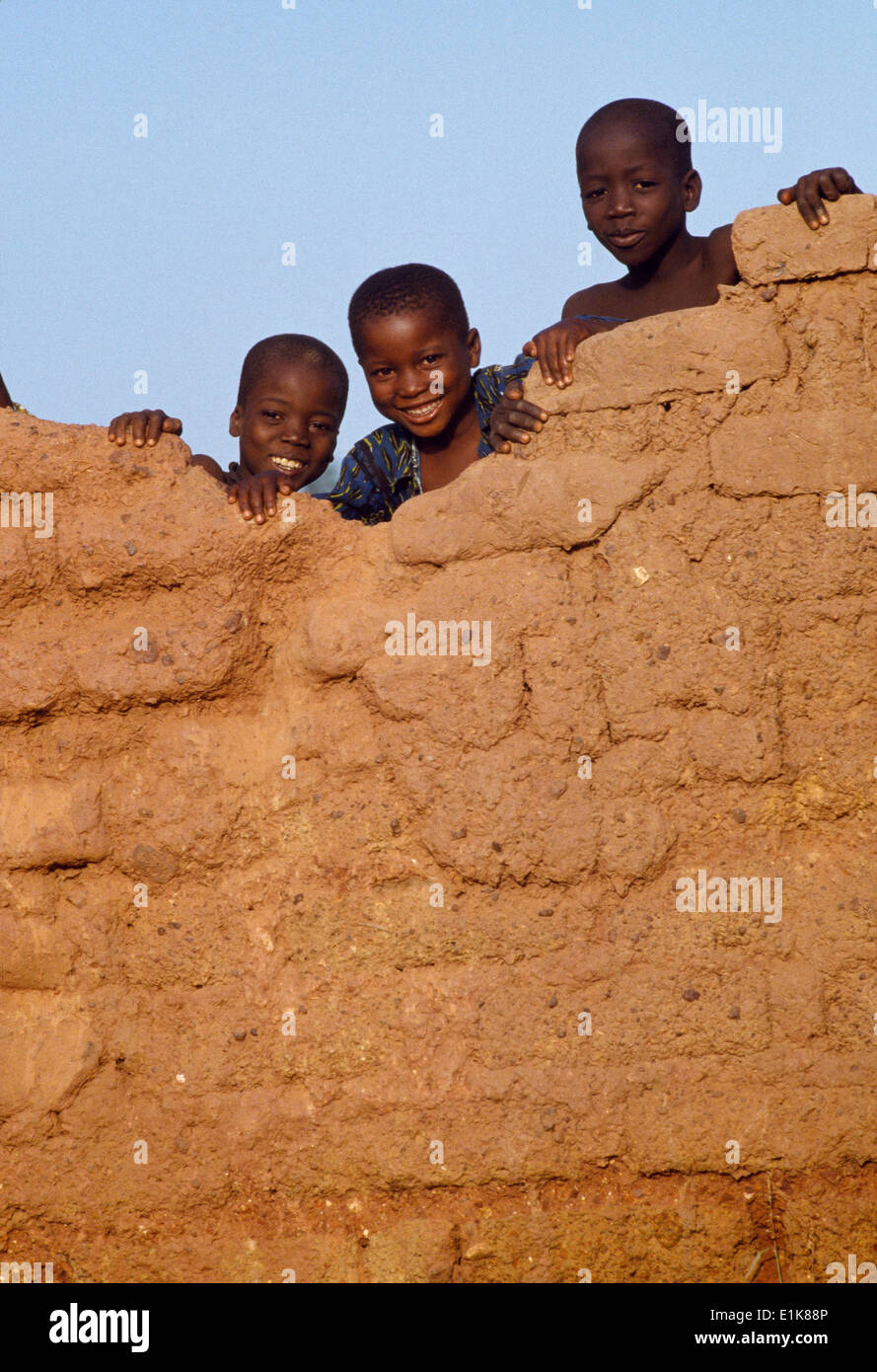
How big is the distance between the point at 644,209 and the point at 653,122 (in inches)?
9.6

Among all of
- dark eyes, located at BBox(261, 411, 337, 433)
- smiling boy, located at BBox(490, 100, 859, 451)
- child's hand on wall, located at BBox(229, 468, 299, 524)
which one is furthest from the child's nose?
child's hand on wall, located at BBox(229, 468, 299, 524)

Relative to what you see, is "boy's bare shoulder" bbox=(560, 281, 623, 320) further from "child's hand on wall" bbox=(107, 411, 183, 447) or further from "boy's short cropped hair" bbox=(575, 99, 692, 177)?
"child's hand on wall" bbox=(107, 411, 183, 447)

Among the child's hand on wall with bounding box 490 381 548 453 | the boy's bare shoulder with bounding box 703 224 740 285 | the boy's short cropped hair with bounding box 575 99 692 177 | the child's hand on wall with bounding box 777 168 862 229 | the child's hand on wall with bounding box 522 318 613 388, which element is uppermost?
the boy's short cropped hair with bounding box 575 99 692 177

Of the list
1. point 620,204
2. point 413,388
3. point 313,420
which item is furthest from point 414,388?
point 620,204

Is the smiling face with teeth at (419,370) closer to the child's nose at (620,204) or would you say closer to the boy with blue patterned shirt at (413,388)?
the boy with blue patterned shirt at (413,388)

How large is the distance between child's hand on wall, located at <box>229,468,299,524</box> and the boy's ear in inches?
63.1

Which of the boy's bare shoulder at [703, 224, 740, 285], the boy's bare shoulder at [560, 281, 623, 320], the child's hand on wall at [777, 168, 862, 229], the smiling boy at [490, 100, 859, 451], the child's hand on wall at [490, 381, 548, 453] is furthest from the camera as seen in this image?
the boy's bare shoulder at [560, 281, 623, 320]

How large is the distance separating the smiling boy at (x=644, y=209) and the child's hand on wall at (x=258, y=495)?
1.15 meters

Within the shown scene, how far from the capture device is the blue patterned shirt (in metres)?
3.43

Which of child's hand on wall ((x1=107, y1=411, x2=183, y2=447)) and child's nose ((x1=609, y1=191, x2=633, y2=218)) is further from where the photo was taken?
child's nose ((x1=609, y1=191, x2=633, y2=218))

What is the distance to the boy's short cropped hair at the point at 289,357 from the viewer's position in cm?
375

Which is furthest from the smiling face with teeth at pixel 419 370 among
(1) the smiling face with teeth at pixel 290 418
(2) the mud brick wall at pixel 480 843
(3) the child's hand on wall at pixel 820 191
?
(3) the child's hand on wall at pixel 820 191

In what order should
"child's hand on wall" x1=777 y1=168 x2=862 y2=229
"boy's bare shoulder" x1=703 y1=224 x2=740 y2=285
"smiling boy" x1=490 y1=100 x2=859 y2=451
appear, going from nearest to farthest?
"child's hand on wall" x1=777 y1=168 x2=862 y2=229, "boy's bare shoulder" x1=703 y1=224 x2=740 y2=285, "smiling boy" x1=490 y1=100 x2=859 y2=451

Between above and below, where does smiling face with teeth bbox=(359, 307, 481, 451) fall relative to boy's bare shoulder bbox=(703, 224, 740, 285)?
below
